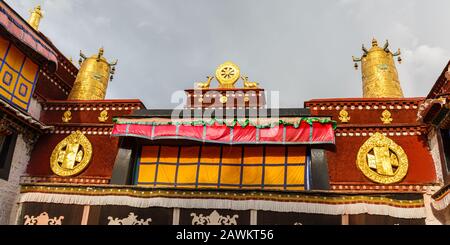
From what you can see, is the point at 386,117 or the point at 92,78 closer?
the point at 386,117

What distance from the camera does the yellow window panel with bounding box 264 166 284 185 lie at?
11.2 meters

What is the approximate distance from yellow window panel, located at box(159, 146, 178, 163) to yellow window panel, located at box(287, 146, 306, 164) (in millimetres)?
3542

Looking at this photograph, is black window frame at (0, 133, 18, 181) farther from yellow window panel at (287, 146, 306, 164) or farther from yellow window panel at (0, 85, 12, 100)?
yellow window panel at (287, 146, 306, 164)

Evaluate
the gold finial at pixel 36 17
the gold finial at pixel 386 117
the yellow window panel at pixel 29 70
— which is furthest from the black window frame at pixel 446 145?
the gold finial at pixel 36 17

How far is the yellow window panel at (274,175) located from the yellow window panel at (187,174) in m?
2.18

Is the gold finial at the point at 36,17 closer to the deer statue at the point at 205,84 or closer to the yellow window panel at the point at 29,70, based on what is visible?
the yellow window panel at the point at 29,70

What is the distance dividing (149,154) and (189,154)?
1332 mm

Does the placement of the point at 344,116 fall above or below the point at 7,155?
above

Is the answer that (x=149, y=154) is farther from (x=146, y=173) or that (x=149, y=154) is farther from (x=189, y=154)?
(x=189, y=154)

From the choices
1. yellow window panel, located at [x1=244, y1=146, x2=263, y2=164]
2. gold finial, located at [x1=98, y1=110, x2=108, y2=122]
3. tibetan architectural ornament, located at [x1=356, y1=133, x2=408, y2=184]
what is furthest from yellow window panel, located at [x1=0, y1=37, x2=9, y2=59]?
tibetan architectural ornament, located at [x1=356, y1=133, x2=408, y2=184]

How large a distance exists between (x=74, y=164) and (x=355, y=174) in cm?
875

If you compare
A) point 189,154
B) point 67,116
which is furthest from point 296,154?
point 67,116

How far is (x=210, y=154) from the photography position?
38.8ft

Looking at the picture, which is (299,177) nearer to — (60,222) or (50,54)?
(60,222)
